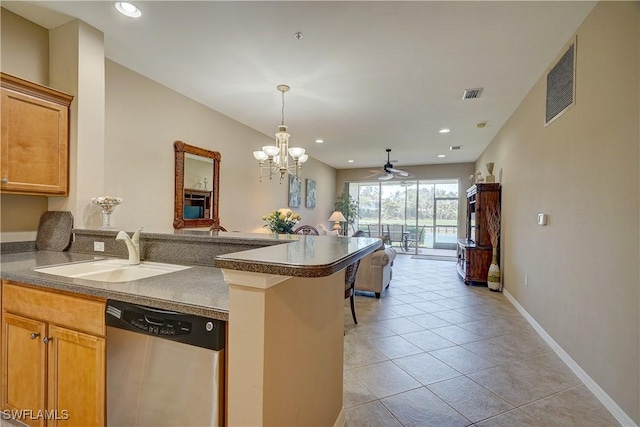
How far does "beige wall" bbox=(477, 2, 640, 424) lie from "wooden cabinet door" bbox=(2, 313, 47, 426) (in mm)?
3271

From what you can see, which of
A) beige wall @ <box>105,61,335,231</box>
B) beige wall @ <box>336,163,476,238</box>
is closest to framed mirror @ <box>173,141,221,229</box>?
beige wall @ <box>105,61,335,231</box>

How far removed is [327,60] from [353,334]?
2.79 meters

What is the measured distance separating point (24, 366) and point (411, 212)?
915cm

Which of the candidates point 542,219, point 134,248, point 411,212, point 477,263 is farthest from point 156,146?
point 411,212

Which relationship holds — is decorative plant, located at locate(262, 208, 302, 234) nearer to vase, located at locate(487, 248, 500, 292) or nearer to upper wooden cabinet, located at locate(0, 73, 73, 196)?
upper wooden cabinet, located at locate(0, 73, 73, 196)

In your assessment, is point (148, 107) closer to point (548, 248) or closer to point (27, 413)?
point (27, 413)

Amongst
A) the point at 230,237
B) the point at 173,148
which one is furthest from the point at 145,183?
the point at 230,237

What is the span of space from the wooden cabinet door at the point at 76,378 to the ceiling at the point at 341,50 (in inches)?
90.6

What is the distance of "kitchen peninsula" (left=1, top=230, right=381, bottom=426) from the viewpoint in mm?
1003

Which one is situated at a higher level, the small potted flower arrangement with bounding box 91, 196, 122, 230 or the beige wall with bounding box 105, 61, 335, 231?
the beige wall with bounding box 105, 61, 335, 231

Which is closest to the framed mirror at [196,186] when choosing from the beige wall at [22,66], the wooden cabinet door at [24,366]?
the beige wall at [22,66]

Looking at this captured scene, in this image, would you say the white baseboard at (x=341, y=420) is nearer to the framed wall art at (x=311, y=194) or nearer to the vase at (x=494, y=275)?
the vase at (x=494, y=275)

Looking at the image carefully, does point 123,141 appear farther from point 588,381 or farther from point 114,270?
point 588,381

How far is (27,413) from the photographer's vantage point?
1643 mm
